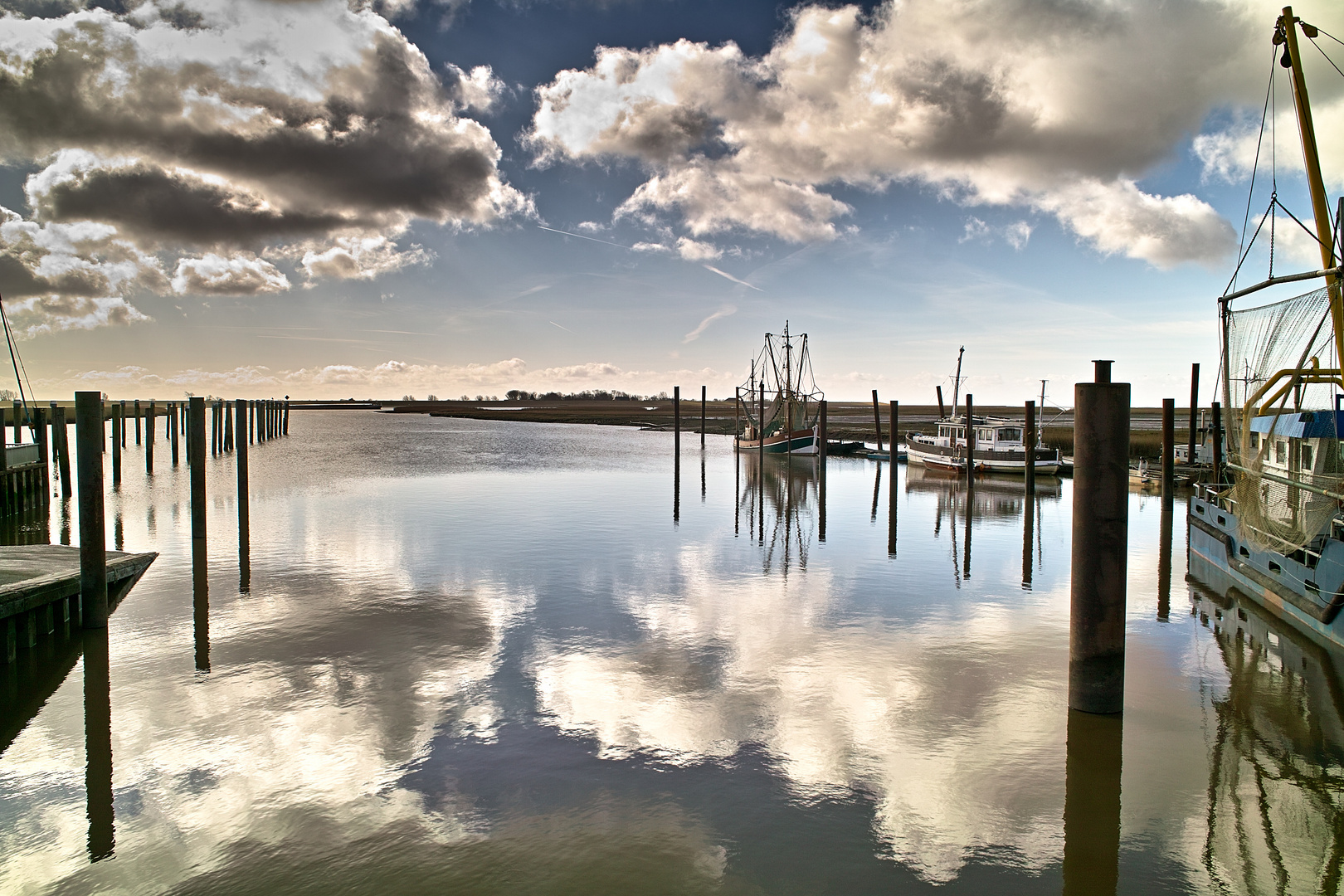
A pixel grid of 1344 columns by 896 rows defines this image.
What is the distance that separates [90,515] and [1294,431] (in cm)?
1968

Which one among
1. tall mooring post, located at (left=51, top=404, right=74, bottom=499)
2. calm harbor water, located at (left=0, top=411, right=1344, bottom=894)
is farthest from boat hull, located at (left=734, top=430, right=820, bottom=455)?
tall mooring post, located at (left=51, top=404, right=74, bottom=499)

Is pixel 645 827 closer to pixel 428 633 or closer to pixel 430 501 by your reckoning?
pixel 428 633

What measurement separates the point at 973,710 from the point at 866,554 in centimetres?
999

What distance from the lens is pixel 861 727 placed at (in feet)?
26.4

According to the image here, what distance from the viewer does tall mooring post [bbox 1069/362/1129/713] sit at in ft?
24.2

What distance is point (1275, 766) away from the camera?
7.41 metres

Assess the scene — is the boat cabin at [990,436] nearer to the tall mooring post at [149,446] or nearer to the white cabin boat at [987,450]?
the white cabin boat at [987,450]

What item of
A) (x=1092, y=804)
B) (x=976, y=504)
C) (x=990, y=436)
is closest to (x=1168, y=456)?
(x=976, y=504)

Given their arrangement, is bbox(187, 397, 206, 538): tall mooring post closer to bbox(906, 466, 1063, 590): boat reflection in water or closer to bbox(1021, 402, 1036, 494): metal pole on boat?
bbox(906, 466, 1063, 590): boat reflection in water

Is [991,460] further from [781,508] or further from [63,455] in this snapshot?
[63,455]

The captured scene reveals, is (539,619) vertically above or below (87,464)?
below

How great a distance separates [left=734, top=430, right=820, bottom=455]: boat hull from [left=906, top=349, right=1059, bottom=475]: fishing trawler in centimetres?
1122

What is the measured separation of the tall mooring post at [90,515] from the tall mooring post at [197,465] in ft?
18.1

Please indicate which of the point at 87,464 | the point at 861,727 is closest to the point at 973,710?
the point at 861,727
